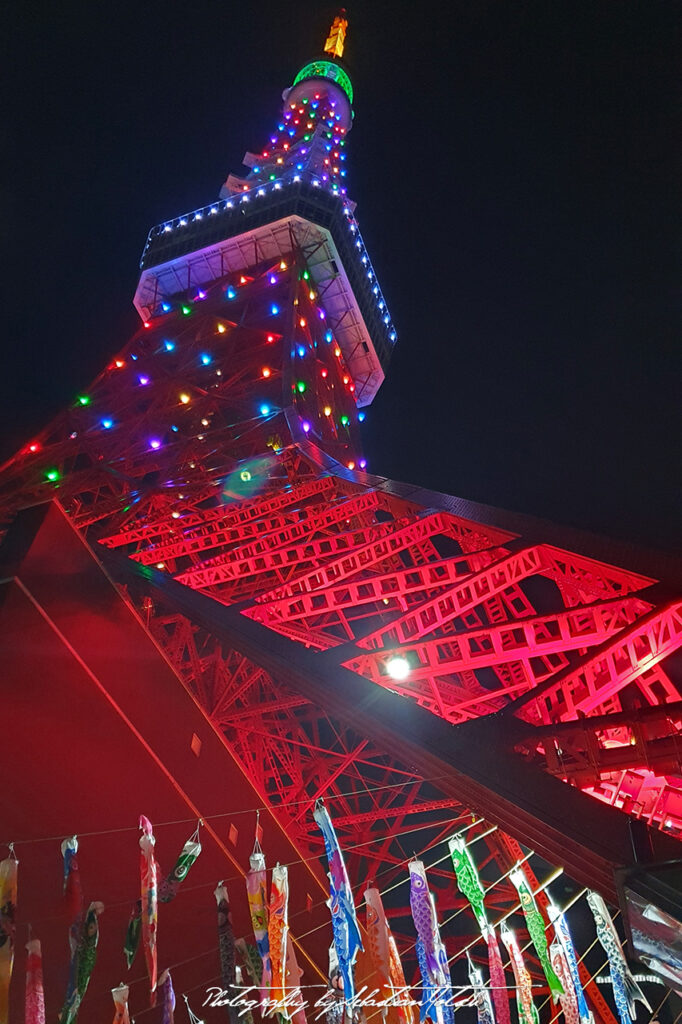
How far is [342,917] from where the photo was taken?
5.07m

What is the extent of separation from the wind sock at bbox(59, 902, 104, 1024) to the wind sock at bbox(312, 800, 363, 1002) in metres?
1.63

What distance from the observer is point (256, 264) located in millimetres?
30203

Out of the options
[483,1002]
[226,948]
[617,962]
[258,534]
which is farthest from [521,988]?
[258,534]

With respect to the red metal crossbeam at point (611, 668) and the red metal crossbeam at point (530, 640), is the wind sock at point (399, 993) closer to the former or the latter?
the red metal crossbeam at point (530, 640)

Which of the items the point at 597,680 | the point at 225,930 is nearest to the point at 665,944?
the point at 597,680

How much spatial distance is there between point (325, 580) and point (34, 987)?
23.6ft

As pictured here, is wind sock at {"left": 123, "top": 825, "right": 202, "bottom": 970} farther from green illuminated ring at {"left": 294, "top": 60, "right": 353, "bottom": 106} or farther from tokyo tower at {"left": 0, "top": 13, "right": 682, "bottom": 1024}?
green illuminated ring at {"left": 294, "top": 60, "right": 353, "bottom": 106}

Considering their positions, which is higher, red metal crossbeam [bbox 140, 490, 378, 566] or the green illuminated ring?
the green illuminated ring

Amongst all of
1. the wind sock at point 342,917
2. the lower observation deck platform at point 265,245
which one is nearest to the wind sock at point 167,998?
the wind sock at point 342,917

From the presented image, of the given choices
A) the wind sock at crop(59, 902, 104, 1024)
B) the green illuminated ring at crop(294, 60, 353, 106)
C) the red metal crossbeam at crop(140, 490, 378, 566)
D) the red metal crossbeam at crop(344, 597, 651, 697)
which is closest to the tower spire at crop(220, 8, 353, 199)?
the green illuminated ring at crop(294, 60, 353, 106)

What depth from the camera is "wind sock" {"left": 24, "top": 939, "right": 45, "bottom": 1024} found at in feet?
15.0

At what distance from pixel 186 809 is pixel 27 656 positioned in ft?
6.47

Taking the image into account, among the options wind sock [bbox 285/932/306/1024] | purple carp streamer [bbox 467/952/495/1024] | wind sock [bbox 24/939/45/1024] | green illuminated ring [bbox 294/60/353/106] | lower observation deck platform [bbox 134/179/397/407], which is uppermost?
green illuminated ring [bbox 294/60/353/106]

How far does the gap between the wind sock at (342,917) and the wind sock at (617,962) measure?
1.81m
